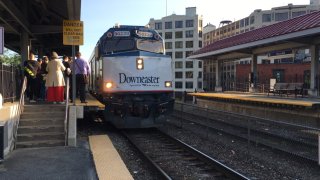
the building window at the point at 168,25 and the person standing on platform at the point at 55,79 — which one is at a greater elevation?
the building window at the point at 168,25

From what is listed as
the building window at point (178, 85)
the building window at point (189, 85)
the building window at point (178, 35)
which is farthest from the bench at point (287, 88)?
the building window at point (178, 35)

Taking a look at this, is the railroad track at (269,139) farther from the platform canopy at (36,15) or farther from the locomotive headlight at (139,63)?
the platform canopy at (36,15)

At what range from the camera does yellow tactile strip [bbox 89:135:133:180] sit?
7.75 meters

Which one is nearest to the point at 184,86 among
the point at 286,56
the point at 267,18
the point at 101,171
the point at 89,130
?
the point at 267,18

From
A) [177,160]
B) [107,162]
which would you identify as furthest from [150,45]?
[107,162]

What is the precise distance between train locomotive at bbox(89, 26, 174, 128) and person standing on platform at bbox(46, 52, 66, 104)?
1744mm

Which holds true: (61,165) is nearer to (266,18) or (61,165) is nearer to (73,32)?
(73,32)

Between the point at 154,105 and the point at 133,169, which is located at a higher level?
the point at 154,105

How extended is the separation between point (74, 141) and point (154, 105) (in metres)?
4.45

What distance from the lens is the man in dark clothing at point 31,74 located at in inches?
502

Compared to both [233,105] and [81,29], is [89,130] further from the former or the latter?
[233,105]

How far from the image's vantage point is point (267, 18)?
94.1m

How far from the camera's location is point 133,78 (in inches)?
533

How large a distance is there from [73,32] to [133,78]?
2950 mm
